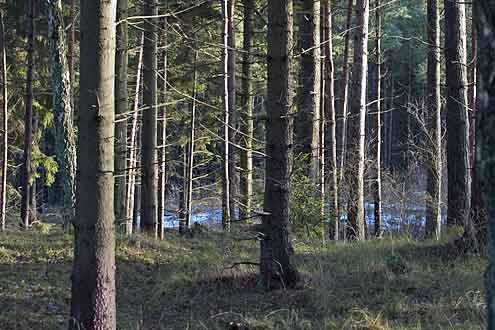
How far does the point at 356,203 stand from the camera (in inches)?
556

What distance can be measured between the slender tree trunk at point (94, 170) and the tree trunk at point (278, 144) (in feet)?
7.72

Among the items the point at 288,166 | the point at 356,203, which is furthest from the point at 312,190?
the point at 288,166

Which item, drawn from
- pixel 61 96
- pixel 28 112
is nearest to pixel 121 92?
pixel 61 96

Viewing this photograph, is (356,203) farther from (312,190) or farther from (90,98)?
(90,98)

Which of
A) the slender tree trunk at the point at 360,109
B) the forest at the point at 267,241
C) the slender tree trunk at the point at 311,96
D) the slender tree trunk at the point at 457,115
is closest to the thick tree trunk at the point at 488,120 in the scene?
the forest at the point at 267,241

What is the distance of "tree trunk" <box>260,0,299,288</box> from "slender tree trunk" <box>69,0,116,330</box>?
2.35 meters

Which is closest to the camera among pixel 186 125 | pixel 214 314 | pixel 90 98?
pixel 90 98

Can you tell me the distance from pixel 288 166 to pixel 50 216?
2541 centimetres

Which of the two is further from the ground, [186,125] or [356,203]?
[186,125]

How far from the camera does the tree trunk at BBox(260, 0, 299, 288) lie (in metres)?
7.38

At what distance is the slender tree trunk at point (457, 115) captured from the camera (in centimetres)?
1112

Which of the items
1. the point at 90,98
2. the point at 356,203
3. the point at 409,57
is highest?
the point at 409,57

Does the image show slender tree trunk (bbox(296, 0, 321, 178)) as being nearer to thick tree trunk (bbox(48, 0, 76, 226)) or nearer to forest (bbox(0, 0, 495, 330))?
forest (bbox(0, 0, 495, 330))

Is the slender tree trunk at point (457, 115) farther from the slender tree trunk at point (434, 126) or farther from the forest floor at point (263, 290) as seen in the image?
the slender tree trunk at point (434, 126)
